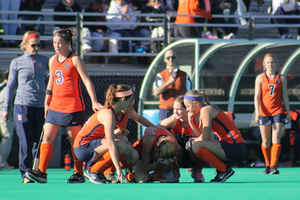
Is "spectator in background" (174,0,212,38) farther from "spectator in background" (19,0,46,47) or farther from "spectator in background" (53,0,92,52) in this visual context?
"spectator in background" (19,0,46,47)

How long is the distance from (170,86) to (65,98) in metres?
3.35

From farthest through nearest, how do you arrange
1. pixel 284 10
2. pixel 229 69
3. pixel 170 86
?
1. pixel 284 10
2. pixel 229 69
3. pixel 170 86

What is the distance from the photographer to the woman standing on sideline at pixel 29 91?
7781 mm

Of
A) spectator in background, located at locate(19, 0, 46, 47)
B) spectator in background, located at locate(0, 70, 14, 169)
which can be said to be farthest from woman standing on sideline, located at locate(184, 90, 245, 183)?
spectator in background, located at locate(19, 0, 46, 47)

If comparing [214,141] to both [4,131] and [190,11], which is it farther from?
[190,11]

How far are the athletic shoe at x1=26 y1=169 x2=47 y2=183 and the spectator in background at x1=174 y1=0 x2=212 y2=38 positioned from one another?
23.1ft

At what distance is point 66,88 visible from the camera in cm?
722

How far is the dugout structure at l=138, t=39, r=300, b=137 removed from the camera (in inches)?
465

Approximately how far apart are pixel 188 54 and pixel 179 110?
405 cm

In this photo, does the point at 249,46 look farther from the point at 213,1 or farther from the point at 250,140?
the point at 213,1

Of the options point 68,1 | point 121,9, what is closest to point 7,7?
point 68,1

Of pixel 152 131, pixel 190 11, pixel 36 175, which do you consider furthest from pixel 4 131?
pixel 190 11

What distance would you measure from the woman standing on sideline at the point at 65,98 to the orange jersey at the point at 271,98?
3755 millimetres

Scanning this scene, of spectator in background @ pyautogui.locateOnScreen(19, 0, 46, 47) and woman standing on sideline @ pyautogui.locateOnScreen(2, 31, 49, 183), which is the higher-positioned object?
spectator in background @ pyautogui.locateOnScreen(19, 0, 46, 47)
